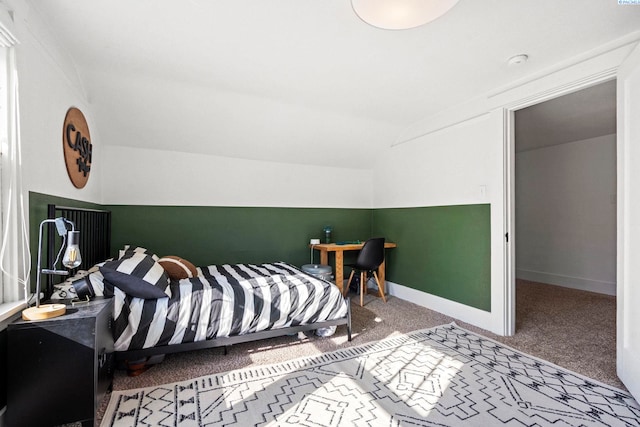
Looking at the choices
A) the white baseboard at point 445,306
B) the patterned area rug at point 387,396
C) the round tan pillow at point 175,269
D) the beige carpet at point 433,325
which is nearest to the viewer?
the patterned area rug at point 387,396

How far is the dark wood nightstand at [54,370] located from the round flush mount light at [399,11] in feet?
6.89

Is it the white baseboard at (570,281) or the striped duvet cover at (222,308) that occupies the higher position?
the striped duvet cover at (222,308)

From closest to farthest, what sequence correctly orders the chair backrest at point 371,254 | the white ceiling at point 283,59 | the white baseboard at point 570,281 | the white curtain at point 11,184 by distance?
the white curtain at point 11,184, the white ceiling at point 283,59, the chair backrest at point 371,254, the white baseboard at point 570,281

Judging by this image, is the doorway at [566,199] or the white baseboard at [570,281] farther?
the white baseboard at [570,281]

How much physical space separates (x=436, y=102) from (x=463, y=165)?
→ 749 mm

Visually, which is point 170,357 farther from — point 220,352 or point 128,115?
point 128,115

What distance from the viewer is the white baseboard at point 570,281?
430cm

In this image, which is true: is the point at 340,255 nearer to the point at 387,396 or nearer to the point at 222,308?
the point at 222,308

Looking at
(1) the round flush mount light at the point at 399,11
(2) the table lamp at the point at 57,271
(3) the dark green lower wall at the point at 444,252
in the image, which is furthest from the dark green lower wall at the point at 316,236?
(1) the round flush mount light at the point at 399,11

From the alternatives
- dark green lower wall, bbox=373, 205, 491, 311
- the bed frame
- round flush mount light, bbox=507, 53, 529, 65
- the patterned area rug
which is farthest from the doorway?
the bed frame

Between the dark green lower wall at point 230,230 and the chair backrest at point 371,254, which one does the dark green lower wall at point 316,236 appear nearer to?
the dark green lower wall at point 230,230

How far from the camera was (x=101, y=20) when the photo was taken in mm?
1833

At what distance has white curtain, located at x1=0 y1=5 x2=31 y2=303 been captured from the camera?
5.07 ft

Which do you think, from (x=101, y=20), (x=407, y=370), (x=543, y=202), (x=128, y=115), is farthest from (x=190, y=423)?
(x=543, y=202)
